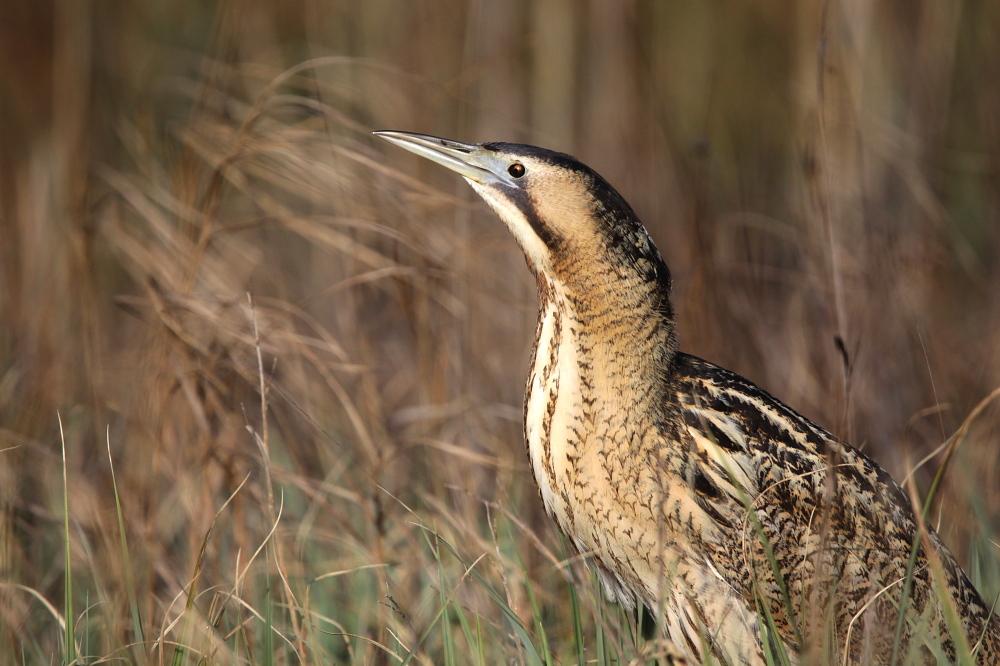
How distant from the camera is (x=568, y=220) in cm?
180

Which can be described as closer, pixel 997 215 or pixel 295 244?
pixel 997 215

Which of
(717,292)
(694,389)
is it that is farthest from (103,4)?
(694,389)

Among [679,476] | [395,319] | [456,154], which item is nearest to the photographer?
[679,476]

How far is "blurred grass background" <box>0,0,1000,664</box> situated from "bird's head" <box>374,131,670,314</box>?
35cm

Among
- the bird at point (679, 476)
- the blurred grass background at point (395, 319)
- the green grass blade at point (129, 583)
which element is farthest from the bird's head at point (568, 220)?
the green grass blade at point (129, 583)

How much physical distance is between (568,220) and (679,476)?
0.48m

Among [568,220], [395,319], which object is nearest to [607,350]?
[568,220]

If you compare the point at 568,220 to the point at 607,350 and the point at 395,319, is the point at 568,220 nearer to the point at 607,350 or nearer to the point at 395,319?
the point at 607,350

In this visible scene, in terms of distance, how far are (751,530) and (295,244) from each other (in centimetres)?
345

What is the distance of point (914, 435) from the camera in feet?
9.53

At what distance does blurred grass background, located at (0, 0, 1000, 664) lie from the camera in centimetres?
213

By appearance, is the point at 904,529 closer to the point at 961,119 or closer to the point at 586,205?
the point at 586,205

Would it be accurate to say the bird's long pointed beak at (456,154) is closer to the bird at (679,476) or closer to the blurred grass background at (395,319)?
the bird at (679,476)

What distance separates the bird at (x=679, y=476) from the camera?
1740 millimetres
